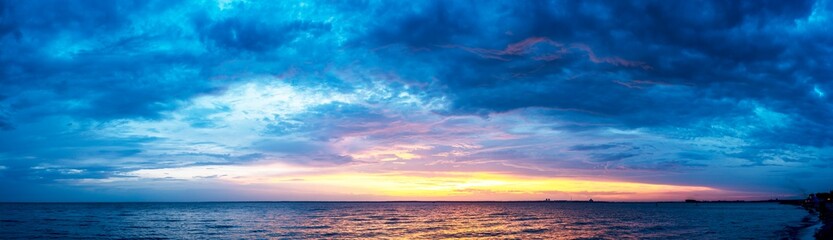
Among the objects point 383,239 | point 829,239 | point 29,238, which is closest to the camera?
point 829,239

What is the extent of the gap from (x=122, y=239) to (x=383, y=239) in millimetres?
28405

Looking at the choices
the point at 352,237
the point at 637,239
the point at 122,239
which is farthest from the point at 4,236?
the point at 637,239

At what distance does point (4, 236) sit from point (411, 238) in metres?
44.4

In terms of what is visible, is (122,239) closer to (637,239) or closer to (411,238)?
(411,238)

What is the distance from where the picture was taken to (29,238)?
171 feet

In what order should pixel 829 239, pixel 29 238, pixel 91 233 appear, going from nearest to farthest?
pixel 829 239
pixel 29 238
pixel 91 233

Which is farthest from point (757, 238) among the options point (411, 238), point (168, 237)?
point (168, 237)

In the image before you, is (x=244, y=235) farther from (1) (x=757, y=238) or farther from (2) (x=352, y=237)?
(1) (x=757, y=238)

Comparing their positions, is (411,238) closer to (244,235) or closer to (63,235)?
(244,235)

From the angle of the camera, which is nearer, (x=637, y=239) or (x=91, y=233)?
(x=637, y=239)

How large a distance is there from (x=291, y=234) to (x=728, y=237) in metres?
51.4

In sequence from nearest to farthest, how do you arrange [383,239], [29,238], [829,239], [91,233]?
[829,239] → [29,238] → [383,239] → [91,233]

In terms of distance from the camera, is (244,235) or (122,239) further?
(244,235)

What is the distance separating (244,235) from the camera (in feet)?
200
